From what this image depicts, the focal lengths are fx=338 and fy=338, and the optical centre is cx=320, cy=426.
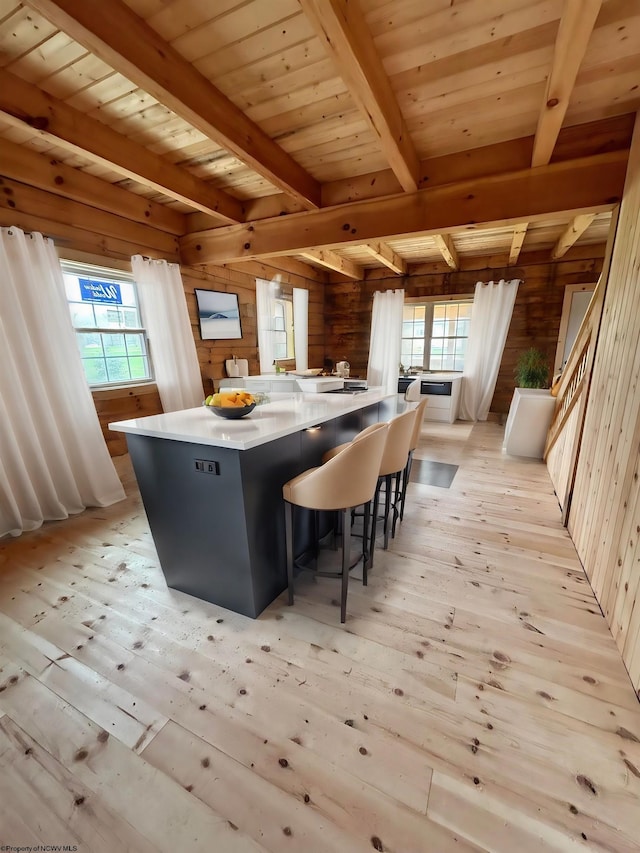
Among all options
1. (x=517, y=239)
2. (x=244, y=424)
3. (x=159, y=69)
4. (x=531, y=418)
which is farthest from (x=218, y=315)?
(x=531, y=418)

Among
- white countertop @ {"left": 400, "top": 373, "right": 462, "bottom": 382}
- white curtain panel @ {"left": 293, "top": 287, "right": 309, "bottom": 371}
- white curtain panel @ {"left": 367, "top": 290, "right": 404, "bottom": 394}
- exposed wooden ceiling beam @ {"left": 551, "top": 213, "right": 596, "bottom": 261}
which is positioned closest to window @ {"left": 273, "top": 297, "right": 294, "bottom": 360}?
white curtain panel @ {"left": 293, "top": 287, "right": 309, "bottom": 371}

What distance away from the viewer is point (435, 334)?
610 cm

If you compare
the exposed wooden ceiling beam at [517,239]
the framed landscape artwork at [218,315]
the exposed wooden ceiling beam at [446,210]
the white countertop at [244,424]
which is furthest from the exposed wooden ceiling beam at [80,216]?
the exposed wooden ceiling beam at [517,239]

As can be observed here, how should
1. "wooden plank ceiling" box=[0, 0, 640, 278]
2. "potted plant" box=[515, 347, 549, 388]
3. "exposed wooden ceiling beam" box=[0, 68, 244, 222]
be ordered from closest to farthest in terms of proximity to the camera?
1. "wooden plank ceiling" box=[0, 0, 640, 278]
2. "exposed wooden ceiling beam" box=[0, 68, 244, 222]
3. "potted plant" box=[515, 347, 549, 388]

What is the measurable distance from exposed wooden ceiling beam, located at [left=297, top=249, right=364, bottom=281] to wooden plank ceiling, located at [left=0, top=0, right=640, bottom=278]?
153cm

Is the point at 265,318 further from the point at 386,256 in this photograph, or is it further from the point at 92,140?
the point at 92,140

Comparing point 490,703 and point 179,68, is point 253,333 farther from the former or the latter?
point 490,703

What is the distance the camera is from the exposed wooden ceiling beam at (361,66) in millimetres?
1144

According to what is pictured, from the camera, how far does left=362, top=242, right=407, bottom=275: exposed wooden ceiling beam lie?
4355 millimetres

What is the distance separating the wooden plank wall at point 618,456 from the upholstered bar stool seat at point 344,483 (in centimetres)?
115

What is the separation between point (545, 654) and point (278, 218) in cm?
347

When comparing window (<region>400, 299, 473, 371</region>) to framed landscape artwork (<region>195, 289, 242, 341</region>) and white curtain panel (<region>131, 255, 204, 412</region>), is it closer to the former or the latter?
framed landscape artwork (<region>195, 289, 242, 341</region>)

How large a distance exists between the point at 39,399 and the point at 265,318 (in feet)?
9.55

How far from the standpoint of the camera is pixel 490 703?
49.9 inches
